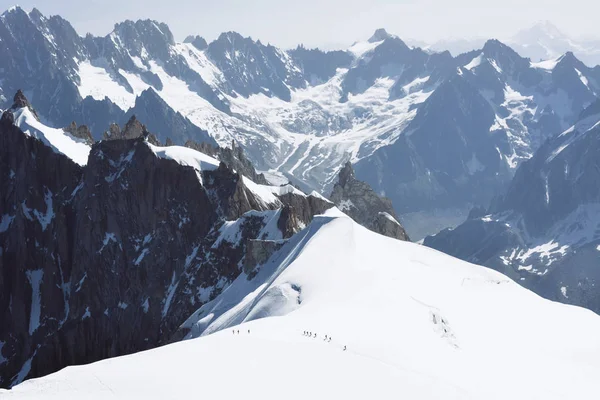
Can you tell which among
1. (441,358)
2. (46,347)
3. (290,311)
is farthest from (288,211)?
(441,358)

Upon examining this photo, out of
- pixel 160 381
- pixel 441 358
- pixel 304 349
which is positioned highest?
pixel 160 381

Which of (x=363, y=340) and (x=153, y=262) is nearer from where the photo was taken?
(x=363, y=340)

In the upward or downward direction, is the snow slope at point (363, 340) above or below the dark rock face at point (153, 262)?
above

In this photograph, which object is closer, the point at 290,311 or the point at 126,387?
the point at 126,387

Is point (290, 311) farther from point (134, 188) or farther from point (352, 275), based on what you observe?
point (134, 188)

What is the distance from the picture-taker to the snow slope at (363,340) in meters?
59.3

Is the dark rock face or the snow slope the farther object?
the dark rock face

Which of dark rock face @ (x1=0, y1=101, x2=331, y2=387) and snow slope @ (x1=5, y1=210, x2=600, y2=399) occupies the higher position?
snow slope @ (x1=5, y1=210, x2=600, y2=399)

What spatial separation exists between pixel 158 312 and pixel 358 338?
10589cm

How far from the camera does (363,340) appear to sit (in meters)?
77.8

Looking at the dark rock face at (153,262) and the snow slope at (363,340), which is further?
the dark rock face at (153,262)

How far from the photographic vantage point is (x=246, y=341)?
7206 cm

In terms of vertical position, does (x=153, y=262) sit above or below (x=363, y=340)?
below

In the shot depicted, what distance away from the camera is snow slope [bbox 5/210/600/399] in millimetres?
59312
